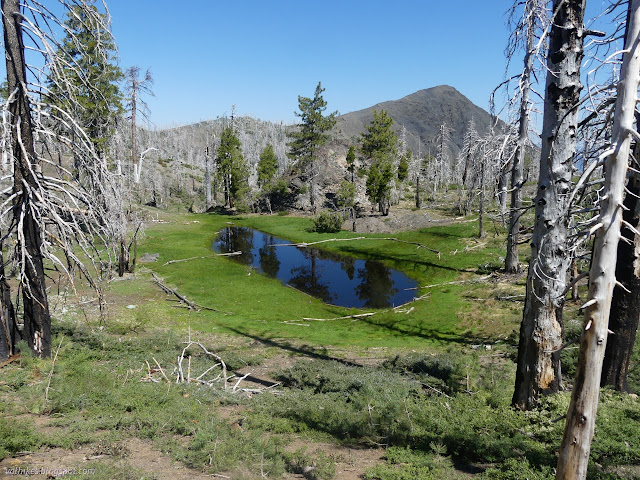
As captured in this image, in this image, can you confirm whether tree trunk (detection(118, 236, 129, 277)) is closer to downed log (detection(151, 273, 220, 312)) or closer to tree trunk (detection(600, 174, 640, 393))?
downed log (detection(151, 273, 220, 312))

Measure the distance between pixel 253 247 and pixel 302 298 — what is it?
1716 centimetres

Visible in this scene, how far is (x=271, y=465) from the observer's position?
5637 millimetres

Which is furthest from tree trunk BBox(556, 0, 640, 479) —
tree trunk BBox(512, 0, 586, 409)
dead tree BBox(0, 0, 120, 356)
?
dead tree BBox(0, 0, 120, 356)

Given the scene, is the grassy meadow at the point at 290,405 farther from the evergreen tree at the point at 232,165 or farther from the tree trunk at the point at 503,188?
the evergreen tree at the point at 232,165

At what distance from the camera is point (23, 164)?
24.2ft

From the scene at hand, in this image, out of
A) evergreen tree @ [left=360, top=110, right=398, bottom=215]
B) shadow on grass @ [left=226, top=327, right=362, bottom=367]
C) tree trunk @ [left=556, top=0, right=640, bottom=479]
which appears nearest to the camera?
tree trunk @ [left=556, top=0, right=640, bottom=479]

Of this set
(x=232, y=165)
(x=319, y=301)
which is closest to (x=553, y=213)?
(x=319, y=301)

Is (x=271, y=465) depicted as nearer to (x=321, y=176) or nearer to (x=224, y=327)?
(x=224, y=327)

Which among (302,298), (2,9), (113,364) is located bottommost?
(302,298)

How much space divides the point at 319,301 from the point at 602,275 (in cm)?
1907

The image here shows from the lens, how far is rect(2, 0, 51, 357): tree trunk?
7.14m

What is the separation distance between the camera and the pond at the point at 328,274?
916 inches

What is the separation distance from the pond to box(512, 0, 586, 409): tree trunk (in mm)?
14464

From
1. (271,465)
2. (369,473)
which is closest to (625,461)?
(369,473)
